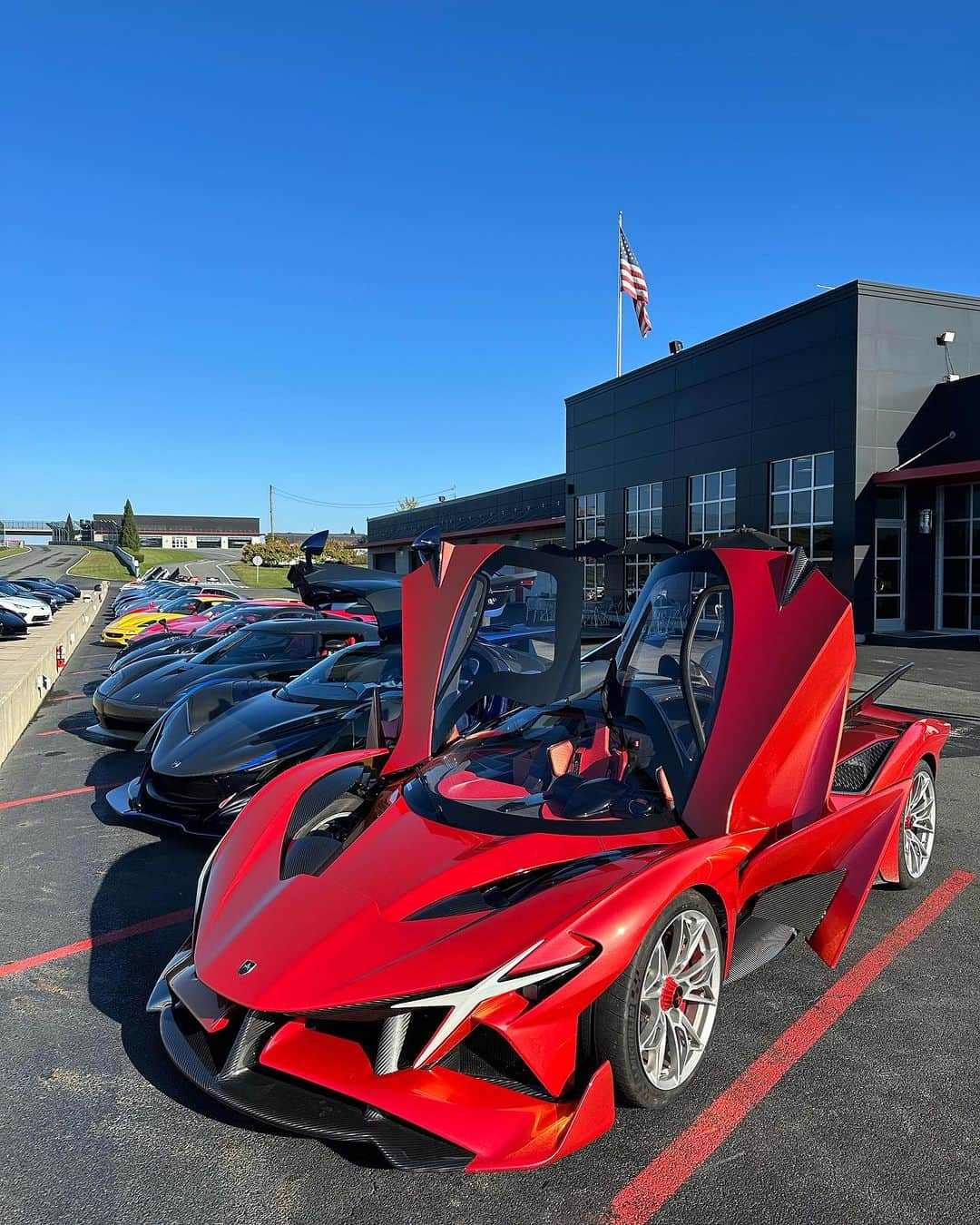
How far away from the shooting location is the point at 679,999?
2.77 m

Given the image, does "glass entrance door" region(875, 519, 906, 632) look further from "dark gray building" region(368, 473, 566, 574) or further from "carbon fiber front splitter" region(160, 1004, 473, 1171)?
"carbon fiber front splitter" region(160, 1004, 473, 1171)

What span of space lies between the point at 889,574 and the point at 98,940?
21.7 m

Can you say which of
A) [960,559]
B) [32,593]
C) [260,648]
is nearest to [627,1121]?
[260,648]

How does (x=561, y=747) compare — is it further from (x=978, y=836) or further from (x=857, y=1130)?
(x=978, y=836)

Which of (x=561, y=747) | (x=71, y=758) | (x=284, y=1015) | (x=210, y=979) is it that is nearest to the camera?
(x=284, y=1015)

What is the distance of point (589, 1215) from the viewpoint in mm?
2246

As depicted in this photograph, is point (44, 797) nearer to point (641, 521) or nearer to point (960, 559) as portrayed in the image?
point (960, 559)

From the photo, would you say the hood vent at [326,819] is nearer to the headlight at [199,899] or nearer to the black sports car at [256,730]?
the headlight at [199,899]

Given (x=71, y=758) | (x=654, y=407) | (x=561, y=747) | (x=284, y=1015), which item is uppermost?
(x=654, y=407)

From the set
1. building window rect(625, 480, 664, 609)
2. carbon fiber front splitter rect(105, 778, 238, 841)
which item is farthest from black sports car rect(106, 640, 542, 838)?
building window rect(625, 480, 664, 609)

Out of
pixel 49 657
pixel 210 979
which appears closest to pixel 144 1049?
pixel 210 979

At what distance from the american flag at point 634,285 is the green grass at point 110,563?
53.2 metres

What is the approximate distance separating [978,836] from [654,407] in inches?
953

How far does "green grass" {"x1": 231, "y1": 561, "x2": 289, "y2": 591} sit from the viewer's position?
70188 millimetres
